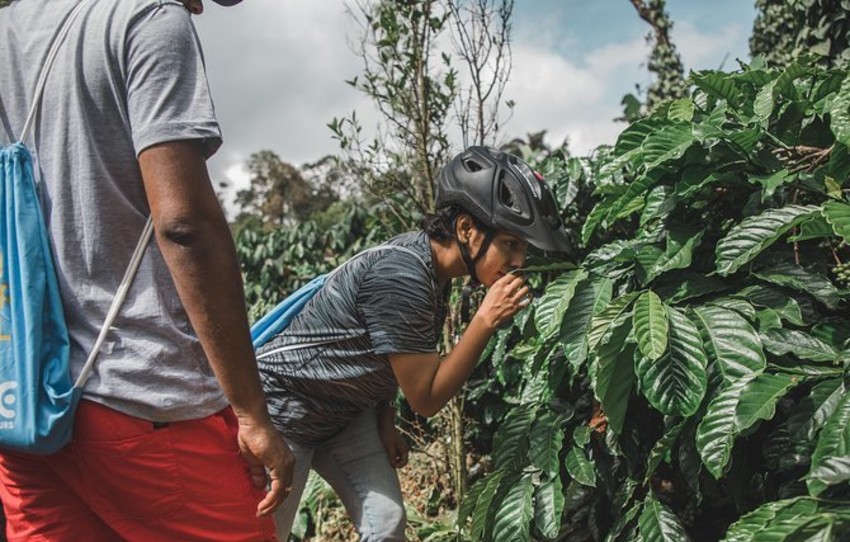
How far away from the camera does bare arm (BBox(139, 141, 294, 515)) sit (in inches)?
59.1

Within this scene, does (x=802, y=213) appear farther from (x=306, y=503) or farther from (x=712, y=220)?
(x=306, y=503)

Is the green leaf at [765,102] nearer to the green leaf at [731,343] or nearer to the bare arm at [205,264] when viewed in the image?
the green leaf at [731,343]

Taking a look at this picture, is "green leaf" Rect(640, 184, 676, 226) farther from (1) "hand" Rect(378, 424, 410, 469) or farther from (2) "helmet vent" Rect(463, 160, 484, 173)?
(1) "hand" Rect(378, 424, 410, 469)

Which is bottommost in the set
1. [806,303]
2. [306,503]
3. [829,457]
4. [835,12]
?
[306,503]

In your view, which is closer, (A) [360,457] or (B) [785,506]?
(B) [785,506]

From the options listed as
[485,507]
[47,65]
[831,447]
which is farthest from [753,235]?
[47,65]

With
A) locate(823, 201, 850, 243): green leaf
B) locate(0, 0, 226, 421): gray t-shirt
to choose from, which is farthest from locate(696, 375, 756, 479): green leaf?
locate(0, 0, 226, 421): gray t-shirt

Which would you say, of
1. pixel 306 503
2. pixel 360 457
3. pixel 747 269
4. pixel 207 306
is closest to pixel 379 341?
pixel 360 457

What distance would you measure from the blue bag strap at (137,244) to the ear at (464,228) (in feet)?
3.88

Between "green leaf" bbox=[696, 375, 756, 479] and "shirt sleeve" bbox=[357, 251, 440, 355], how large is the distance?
31.5 inches

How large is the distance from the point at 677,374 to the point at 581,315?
0.43 meters

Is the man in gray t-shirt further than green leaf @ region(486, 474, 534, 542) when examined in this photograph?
No

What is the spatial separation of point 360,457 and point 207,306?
4.51 ft

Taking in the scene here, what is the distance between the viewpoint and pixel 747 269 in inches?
94.9
